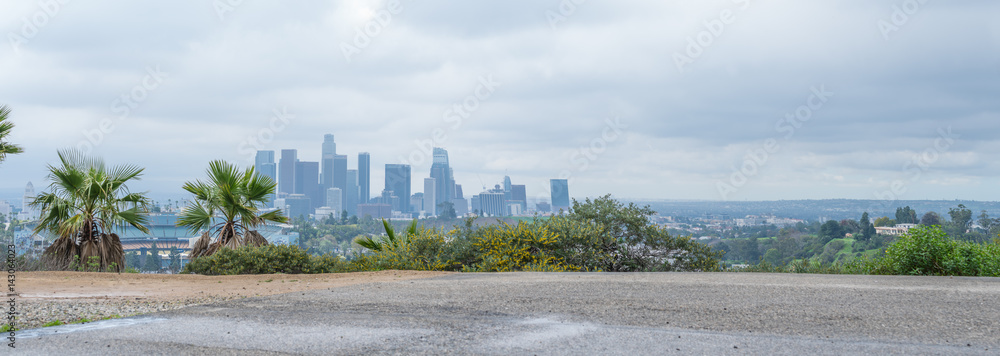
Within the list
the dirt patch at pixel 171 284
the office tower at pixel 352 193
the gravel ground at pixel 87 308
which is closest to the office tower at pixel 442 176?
the office tower at pixel 352 193

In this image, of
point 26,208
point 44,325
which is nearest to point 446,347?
point 44,325

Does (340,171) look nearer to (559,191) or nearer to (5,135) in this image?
(559,191)

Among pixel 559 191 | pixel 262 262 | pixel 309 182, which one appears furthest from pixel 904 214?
pixel 309 182

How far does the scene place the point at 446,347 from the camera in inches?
201

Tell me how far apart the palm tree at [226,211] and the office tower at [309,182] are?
71.2m

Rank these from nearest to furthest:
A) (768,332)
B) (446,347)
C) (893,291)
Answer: (446,347), (768,332), (893,291)

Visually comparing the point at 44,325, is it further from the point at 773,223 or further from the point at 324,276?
the point at 773,223

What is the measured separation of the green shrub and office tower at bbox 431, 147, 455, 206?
65.6 m

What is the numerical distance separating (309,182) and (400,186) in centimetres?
1316

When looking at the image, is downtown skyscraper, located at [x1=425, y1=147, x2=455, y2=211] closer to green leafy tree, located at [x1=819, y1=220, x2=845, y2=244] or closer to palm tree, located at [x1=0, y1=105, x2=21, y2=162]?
green leafy tree, located at [x1=819, y1=220, x2=845, y2=244]

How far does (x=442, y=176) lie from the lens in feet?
273

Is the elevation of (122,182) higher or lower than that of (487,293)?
higher

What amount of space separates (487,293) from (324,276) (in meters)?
4.68

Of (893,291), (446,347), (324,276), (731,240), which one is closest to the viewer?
(446,347)
